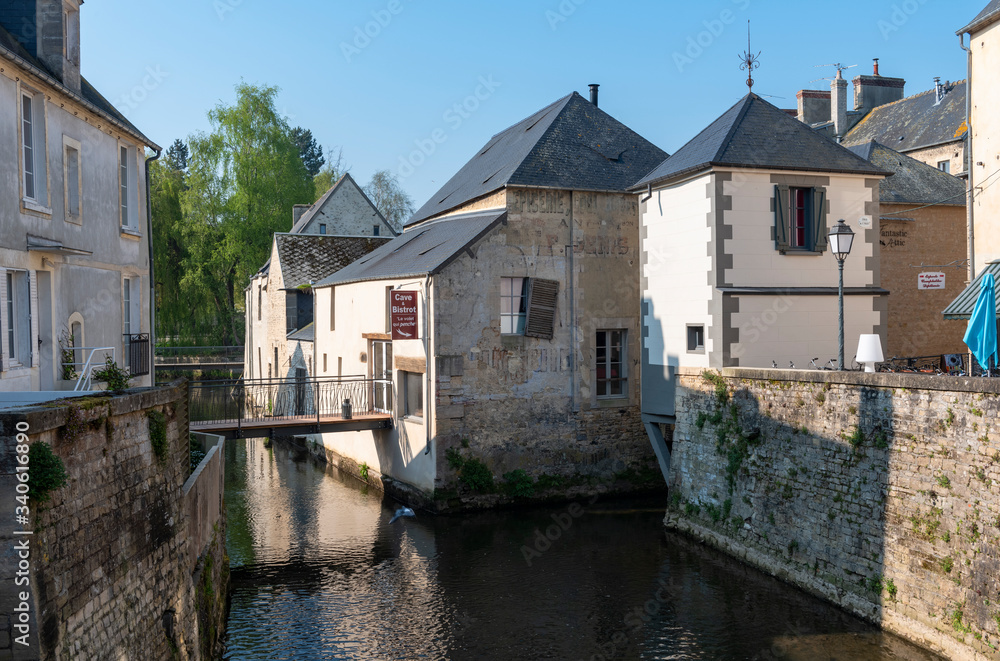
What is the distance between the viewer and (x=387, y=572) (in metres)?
13.9

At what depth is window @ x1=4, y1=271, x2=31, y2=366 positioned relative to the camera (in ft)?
34.3

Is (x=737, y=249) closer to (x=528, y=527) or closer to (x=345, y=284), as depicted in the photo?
(x=528, y=527)

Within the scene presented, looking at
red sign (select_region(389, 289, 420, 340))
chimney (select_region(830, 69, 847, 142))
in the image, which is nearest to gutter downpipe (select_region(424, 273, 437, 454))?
red sign (select_region(389, 289, 420, 340))

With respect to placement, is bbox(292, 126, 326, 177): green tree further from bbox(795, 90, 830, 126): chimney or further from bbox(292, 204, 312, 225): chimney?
bbox(795, 90, 830, 126): chimney

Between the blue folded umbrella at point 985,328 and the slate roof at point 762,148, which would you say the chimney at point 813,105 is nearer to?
the slate roof at point 762,148

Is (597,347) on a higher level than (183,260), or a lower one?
lower

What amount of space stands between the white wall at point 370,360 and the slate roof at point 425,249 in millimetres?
279

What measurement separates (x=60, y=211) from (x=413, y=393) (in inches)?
353

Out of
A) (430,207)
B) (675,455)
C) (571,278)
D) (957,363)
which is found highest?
(430,207)

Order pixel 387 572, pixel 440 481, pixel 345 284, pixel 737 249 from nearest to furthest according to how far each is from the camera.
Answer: pixel 387 572, pixel 737 249, pixel 440 481, pixel 345 284

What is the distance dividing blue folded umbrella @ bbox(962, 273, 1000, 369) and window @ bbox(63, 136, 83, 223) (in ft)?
40.3

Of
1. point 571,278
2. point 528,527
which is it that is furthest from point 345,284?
point 528,527

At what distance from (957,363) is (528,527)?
8496mm

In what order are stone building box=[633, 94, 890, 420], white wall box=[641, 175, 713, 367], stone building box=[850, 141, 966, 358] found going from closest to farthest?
stone building box=[633, 94, 890, 420] → white wall box=[641, 175, 713, 367] → stone building box=[850, 141, 966, 358]
